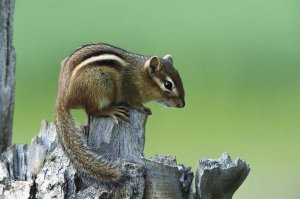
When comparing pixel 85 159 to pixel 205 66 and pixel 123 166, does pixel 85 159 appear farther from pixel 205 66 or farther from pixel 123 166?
pixel 205 66

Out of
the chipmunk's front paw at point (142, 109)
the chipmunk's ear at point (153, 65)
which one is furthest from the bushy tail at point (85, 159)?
the chipmunk's ear at point (153, 65)

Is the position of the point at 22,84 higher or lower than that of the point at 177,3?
lower

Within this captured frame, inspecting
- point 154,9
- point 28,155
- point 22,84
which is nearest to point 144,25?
point 154,9

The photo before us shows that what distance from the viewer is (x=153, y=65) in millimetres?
6117

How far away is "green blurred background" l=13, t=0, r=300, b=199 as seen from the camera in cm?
812

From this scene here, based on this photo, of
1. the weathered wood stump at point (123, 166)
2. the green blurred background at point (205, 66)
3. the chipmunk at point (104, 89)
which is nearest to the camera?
the weathered wood stump at point (123, 166)

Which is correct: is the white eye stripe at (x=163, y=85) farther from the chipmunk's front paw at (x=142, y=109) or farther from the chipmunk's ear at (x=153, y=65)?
the chipmunk's front paw at (x=142, y=109)

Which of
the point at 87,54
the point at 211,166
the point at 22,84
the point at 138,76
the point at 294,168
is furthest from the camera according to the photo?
the point at 22,84

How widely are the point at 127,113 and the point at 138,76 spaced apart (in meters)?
0.57

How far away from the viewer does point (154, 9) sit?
9.82 meters

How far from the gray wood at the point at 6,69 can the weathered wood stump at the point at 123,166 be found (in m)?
0.68

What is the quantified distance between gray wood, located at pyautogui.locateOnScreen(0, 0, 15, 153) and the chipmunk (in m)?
0.45

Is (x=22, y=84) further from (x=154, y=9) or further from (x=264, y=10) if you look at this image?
(x=264, y=10)

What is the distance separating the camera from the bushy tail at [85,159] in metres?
5.16
